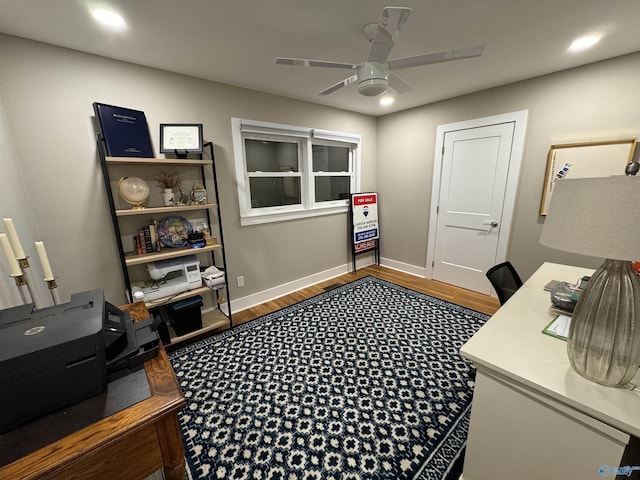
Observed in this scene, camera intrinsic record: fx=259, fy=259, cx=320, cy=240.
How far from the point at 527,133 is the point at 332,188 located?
2.34m

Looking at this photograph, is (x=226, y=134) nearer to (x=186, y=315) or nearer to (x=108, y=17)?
(x=108, y=17)

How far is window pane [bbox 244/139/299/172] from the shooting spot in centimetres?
300

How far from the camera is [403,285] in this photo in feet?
11.7

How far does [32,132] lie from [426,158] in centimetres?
392

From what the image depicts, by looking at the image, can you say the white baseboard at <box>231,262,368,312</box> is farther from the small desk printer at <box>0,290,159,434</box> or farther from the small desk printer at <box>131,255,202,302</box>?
the small desk printer at <box>0,290,159,434</box>

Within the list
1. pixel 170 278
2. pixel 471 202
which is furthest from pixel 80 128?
pixel 471 202

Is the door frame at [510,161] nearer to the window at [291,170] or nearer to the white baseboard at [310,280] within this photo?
the white baseboard at [310,280]

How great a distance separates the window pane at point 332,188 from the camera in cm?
Result: 372

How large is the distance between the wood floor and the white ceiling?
7.84ft

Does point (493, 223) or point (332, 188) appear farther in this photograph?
point (332, 188)

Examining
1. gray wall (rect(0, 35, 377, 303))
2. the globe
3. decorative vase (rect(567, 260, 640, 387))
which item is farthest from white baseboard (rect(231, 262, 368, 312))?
decorative vase (rect(567, 260, 640, 387))

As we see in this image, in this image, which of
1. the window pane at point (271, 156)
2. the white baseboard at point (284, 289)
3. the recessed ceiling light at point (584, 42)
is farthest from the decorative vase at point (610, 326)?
the window pane at point (271, 156)

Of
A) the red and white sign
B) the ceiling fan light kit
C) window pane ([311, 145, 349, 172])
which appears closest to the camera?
the ceiling fan light kit

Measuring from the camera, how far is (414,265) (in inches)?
157
